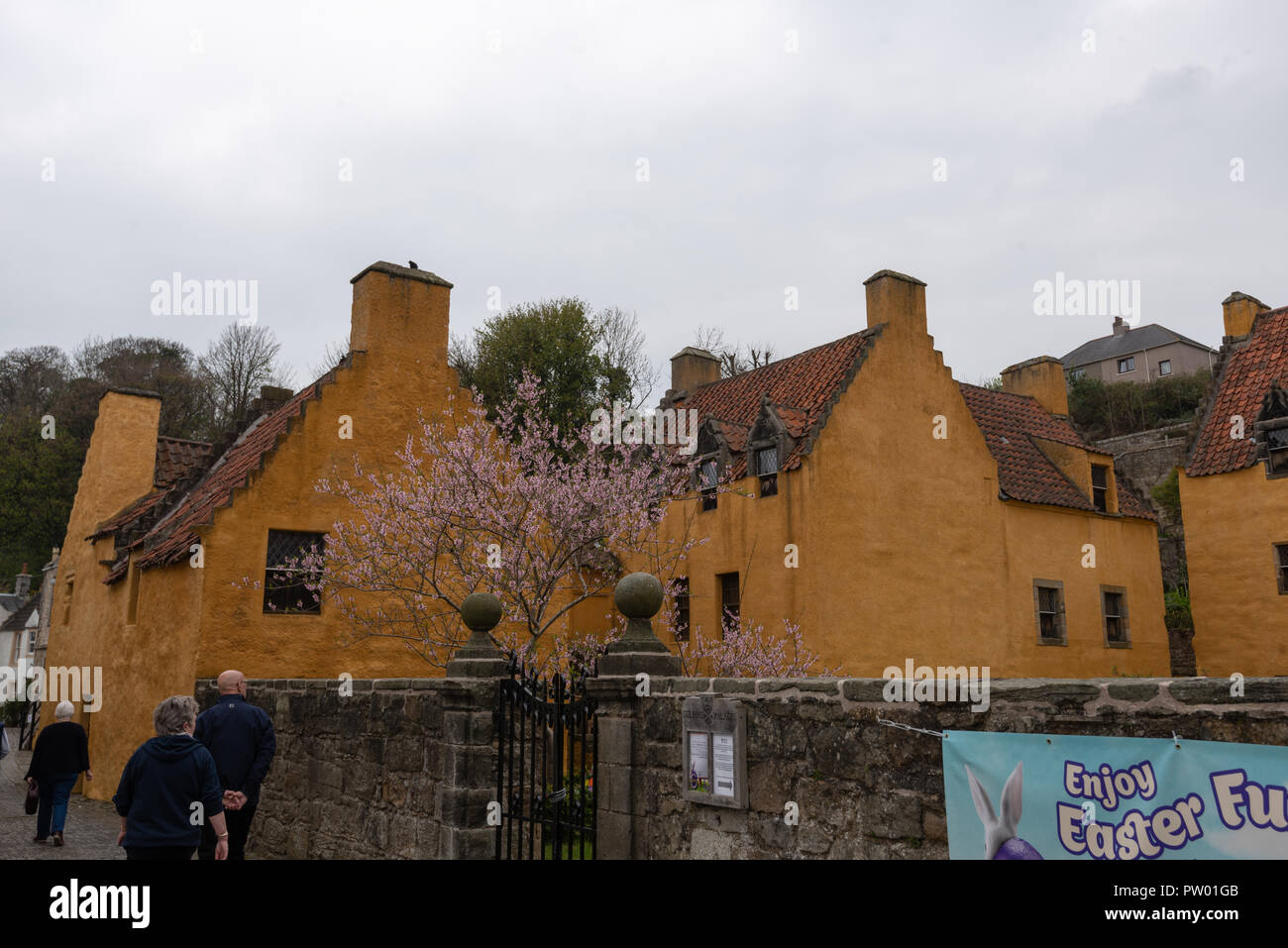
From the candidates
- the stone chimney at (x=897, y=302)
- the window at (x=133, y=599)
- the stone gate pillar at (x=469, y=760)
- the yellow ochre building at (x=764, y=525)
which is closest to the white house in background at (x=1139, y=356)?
the yellow ochre building at (x=764, y=525)

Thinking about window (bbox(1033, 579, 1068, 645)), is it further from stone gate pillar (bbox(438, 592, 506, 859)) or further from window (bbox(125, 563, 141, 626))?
window (bbox(125, 563, 141, 626))

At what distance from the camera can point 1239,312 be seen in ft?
74.7

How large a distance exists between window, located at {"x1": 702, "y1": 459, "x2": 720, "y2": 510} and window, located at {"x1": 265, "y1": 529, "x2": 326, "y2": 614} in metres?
8.01

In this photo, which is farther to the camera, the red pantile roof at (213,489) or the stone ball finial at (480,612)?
the red pantile roof at (213,489)

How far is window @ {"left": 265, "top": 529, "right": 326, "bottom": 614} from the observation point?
15.2m

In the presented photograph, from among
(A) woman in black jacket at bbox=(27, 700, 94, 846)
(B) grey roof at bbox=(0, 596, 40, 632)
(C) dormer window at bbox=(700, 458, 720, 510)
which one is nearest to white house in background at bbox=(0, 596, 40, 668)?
(B) grey roof at bbox=(0, 596, 40, 632)

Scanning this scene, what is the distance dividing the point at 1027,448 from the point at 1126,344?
4112 cm

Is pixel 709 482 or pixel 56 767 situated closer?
pixel 56 767

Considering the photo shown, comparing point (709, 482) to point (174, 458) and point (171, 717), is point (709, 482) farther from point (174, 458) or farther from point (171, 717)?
Answer: point (171, 717)

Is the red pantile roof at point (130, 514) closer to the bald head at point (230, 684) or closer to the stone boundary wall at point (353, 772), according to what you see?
the stone boundary wall at point (353, 772)

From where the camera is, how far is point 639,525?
54.1 ft

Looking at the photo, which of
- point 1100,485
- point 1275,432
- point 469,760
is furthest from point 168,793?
point 1100,485

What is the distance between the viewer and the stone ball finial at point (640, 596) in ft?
25.1

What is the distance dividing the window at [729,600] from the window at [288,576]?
782 cm
